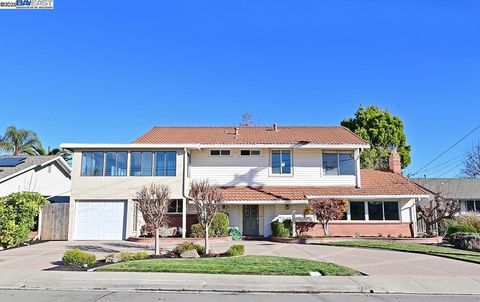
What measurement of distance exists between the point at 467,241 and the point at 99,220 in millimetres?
→ 18963

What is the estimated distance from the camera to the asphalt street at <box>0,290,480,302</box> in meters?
8.91

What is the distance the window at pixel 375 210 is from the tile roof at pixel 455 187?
602 inches

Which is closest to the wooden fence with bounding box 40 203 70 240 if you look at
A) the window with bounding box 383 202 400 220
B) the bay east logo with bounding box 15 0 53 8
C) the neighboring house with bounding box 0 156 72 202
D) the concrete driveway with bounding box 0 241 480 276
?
the neighboring house with bounding box 0 156 72 202

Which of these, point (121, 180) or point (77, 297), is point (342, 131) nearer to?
point (121, 180)

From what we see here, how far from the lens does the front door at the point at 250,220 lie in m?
24.4

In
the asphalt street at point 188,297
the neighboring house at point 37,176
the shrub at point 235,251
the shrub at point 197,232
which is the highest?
the neighboring house at point 37,176

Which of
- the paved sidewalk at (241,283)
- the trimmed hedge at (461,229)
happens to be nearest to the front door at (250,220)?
the trimmed hedge at (461,229)

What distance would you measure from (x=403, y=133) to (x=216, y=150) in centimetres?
2568

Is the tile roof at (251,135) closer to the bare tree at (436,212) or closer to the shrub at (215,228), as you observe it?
the shrub at (215,228)

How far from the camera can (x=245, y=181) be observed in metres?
25.4

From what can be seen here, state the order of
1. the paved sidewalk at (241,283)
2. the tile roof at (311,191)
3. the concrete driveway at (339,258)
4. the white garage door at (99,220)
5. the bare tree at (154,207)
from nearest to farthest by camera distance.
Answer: the paved sidewalk at (241,283) < the concrete driveway at (339,258) < the bare tree at (154,207) < the white garage door at (99,220) < the tile roof at (311,191)

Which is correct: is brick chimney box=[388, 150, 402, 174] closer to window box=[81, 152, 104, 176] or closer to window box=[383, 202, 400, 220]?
window box=[383, 202, 400, 220]

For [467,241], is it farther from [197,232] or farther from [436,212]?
[197,232]

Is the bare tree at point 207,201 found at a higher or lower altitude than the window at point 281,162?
lower
